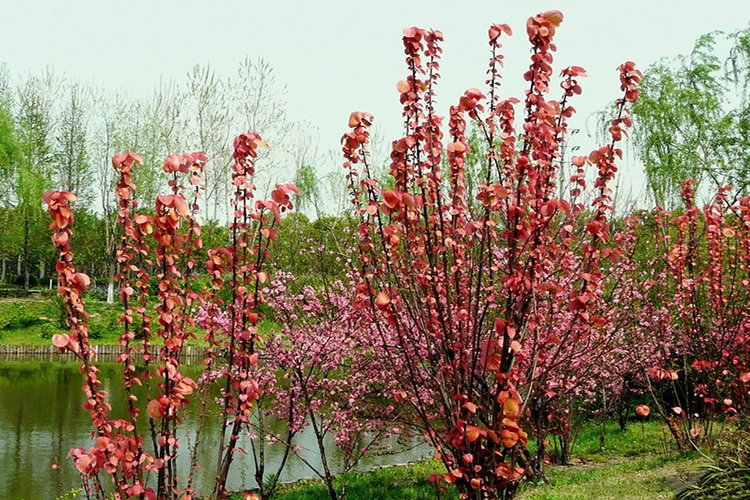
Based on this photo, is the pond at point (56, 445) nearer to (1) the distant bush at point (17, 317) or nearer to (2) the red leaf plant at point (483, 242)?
(2) the red leaf plant at point (483, 242)

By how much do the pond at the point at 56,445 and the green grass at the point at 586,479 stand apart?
0.40 meters

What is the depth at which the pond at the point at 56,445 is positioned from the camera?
7355 mm

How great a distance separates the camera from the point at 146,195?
27531mm

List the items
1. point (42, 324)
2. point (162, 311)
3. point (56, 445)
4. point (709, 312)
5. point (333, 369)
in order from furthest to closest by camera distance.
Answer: point (42, 324)
point (56, 445)
point (333, 369)
point (709, 312)
point (162, 311)

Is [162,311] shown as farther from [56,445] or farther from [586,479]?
[56,445]

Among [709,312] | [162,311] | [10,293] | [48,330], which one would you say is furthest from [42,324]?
[162,311]

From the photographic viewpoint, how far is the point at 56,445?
8.91m

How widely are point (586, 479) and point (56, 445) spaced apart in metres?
7.09

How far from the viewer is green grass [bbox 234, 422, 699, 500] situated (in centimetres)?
→ 536

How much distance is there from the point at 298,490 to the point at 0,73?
95.1 ft

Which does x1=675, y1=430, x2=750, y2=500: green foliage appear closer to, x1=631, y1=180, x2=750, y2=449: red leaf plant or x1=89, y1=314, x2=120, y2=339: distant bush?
x1=631, y1=180, x2=750, y2=449: red leaf plant

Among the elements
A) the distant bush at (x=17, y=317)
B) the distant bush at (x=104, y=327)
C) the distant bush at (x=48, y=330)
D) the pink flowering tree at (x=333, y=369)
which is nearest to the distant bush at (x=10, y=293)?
the distant bush at (x=17, y=317)

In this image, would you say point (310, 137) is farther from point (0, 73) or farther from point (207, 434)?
point (0, 73)

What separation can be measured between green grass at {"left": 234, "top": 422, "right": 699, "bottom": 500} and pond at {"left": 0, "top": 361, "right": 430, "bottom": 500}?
0.40 metres
